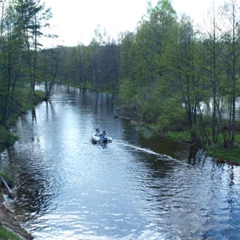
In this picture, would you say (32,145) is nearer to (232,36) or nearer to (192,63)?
(192,63)

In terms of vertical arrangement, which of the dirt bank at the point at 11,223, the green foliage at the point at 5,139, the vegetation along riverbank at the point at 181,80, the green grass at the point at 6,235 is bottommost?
the dirt bank at the point at 11,223

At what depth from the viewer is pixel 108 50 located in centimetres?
8706

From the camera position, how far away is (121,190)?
18.9 m

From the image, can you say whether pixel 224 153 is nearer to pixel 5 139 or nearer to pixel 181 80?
pixel 181 80

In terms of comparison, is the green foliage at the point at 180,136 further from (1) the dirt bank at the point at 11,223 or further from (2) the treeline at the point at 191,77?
(1) the dirt bank at the point at 11,223

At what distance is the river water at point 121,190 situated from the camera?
1462 cm

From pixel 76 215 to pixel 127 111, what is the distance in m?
35.0

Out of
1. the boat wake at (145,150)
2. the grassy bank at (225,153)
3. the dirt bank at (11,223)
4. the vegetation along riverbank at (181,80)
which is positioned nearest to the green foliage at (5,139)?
the vegetation along riverbank at (181,80)

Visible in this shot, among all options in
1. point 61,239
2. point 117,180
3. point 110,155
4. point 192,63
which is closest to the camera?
point 61,239

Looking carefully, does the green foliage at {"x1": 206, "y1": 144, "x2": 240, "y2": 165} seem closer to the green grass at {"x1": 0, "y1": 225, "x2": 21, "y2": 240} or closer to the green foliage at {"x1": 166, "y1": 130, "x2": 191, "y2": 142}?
the green foliage at {"x1": 166, "y1": 130, "x2": 191, "y2": 142}

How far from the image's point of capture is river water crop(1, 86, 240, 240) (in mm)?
14617

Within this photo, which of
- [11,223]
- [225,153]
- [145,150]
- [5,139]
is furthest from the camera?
[5,139]

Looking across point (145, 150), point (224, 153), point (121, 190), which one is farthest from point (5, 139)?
point (224, 153)

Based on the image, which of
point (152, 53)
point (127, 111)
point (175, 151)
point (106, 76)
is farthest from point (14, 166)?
point (106, 76)
